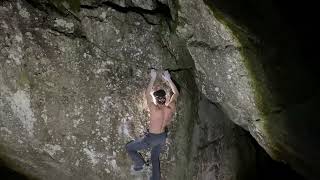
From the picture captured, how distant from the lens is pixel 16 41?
7031mm

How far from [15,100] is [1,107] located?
0.40 metres

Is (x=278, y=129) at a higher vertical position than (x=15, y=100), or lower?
higher

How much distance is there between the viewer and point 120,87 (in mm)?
7246

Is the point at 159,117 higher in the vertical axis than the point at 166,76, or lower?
lower

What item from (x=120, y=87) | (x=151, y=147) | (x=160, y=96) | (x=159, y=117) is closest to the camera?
(x=160, y=96)

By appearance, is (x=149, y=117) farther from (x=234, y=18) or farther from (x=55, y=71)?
(x=234, y=18)

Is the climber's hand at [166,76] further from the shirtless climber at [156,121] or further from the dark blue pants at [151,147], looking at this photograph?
the dark blue pants at [151,147]

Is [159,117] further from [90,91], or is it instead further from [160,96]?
[90,91]

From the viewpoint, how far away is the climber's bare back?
690cm

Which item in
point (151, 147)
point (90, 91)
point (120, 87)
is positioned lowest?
point (151, 147)

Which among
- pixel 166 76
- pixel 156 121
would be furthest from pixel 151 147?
pixel 166 76

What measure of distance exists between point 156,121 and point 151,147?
2.29 feet

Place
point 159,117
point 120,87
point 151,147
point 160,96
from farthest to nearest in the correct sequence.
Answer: point 151,147 → point 120,87 → point 159,117 → point 160,96

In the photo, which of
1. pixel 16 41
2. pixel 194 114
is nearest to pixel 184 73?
pixel 194 114
